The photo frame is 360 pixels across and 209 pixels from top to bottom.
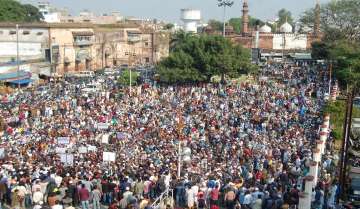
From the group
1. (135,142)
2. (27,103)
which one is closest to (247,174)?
(135,142)

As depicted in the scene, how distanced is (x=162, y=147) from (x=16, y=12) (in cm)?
5919

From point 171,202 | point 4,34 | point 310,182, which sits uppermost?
point 4,34

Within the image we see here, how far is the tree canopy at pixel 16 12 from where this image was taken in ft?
229

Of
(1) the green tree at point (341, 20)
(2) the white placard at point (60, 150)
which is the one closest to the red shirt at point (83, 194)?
(2) the white placard at point (60, 150)

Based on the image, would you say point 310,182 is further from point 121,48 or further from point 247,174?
point 121,48

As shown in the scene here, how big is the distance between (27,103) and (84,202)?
17261 mm

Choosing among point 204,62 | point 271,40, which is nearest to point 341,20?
→ point 271,40

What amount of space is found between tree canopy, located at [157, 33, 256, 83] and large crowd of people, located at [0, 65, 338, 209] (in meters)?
4.77

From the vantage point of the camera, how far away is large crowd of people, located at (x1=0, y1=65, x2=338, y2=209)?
1410 cm

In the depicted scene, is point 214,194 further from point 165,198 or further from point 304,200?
point 304,200

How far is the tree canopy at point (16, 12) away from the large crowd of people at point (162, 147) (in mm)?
38758

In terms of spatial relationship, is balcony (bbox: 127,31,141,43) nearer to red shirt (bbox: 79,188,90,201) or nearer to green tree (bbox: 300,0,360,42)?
green tree (bbox: 300,0,360,42)

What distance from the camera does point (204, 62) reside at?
136 ft

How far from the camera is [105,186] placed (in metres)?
14.4
